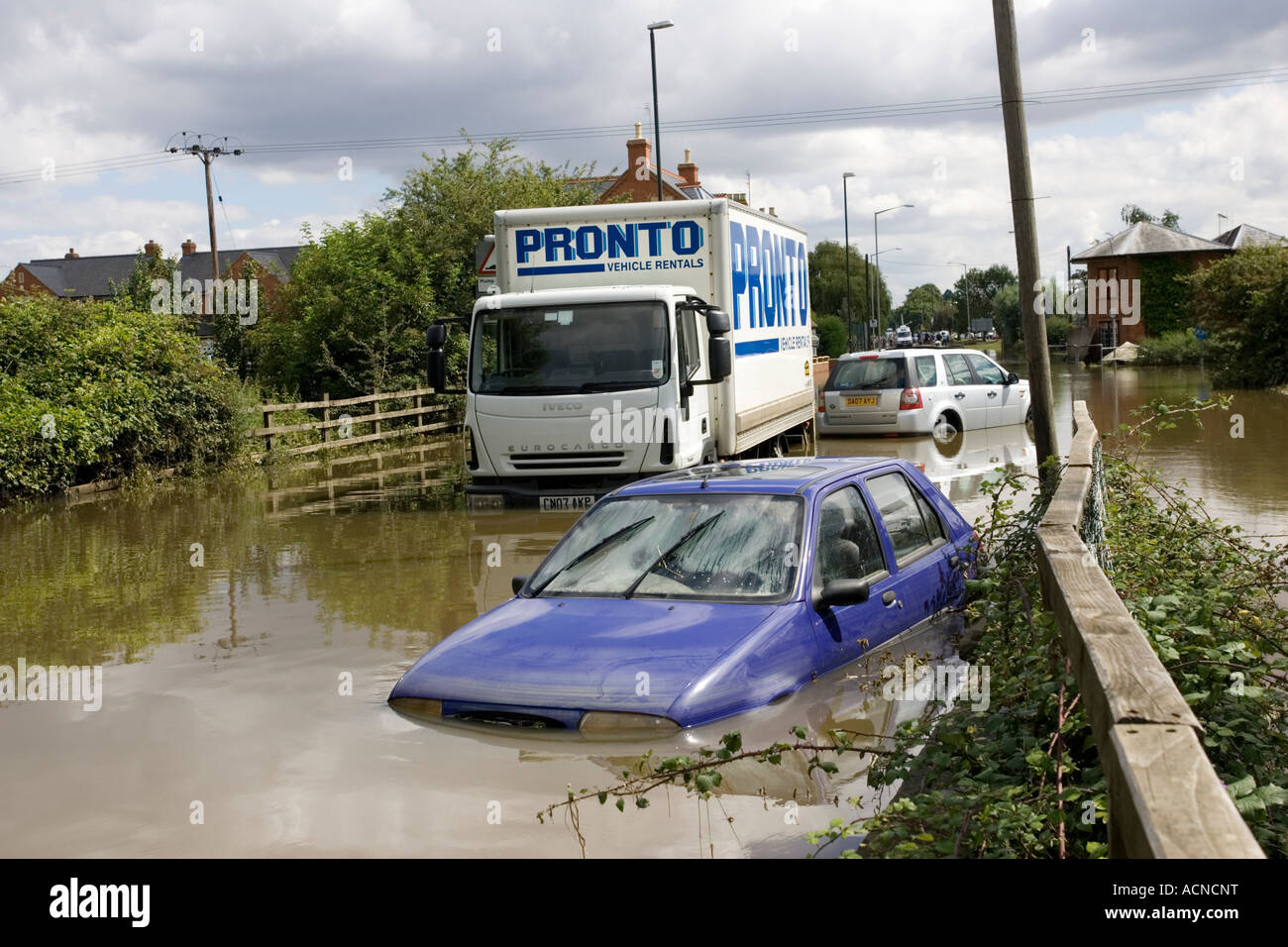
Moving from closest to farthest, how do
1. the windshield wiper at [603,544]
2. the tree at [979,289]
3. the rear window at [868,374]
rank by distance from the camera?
the windshield wiper at [603,544] < the rear window at [868,374] < the tree at [979,289]

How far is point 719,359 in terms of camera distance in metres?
14.0

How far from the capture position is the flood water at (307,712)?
5.20m

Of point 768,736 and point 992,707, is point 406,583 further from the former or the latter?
point 992,707

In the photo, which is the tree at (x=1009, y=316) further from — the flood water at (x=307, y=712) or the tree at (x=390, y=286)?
the flood water at (x=307, y=712)

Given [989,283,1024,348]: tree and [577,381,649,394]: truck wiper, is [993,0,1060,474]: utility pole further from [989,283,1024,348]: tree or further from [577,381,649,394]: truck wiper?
[989,283,1024,348]: tree

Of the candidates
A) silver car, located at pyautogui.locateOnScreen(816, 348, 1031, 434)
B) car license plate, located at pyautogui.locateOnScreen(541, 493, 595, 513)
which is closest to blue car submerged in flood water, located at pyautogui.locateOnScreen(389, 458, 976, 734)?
car license plate, located at pyautogui.locateOnScreen(541, 493, 595, 513)

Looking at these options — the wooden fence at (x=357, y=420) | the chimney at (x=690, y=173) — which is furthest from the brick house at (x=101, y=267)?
the wooden fence at (x=357, y=420)

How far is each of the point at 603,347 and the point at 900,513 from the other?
682cm

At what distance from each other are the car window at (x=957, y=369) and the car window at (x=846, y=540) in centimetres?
1735

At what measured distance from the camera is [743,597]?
21.1ft

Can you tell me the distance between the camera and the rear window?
77.4ft

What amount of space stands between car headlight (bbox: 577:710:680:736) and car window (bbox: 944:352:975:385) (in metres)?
19.5

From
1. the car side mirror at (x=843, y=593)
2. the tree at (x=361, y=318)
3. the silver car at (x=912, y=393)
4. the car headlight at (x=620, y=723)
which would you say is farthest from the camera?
the tree at (x=361, y=318)

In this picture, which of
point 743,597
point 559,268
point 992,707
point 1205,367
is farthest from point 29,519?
point 1205,367
